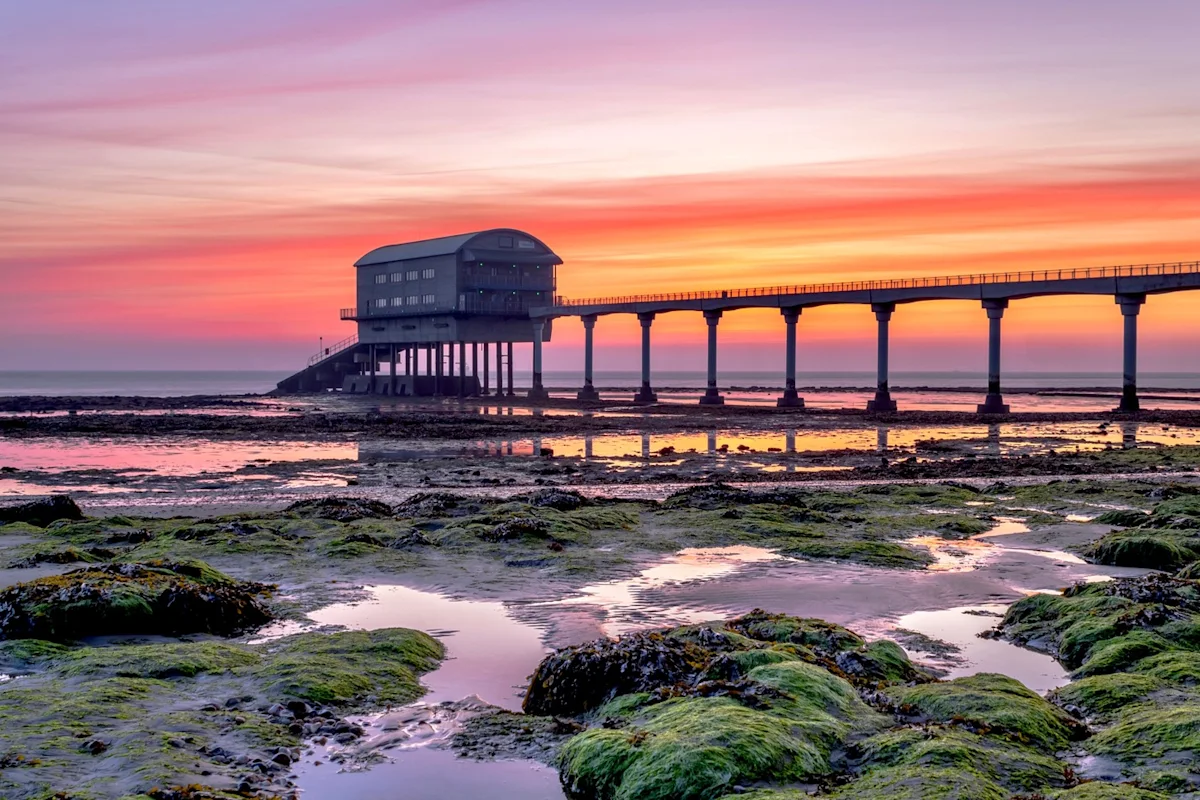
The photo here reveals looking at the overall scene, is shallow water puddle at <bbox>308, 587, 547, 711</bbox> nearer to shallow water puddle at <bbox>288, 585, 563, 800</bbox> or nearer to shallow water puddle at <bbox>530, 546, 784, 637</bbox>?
shallow water puddle at <bbox>288, 585, 563, 800</bbox>

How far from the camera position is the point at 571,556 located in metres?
13.9

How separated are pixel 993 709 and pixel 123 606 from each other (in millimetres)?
7725

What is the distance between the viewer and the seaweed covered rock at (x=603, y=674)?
751 cm

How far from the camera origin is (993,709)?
277 inches

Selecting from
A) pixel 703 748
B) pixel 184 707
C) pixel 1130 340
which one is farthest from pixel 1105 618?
pixel 1130 340

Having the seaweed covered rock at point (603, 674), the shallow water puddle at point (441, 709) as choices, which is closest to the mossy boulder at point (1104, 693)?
the seaweed covered rock at point (603, 674)

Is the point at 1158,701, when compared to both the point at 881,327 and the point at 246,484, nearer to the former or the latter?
the point at 246,484

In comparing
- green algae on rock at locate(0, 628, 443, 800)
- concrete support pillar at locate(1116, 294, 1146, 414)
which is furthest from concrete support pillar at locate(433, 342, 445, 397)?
green algae on rock at locate(0, 628, 443, 800)

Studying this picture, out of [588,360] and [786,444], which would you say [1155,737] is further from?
[588,360]

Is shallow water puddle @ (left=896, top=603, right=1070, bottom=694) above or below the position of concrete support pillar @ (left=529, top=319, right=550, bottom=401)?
below

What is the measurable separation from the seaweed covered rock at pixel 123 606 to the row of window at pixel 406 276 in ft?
230

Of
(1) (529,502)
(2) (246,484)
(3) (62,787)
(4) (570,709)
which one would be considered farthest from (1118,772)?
(2) (246,484)

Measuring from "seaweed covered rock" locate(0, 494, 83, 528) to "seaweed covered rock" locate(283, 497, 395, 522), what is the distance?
3.55m

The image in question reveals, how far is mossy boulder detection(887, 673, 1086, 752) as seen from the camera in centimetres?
672
